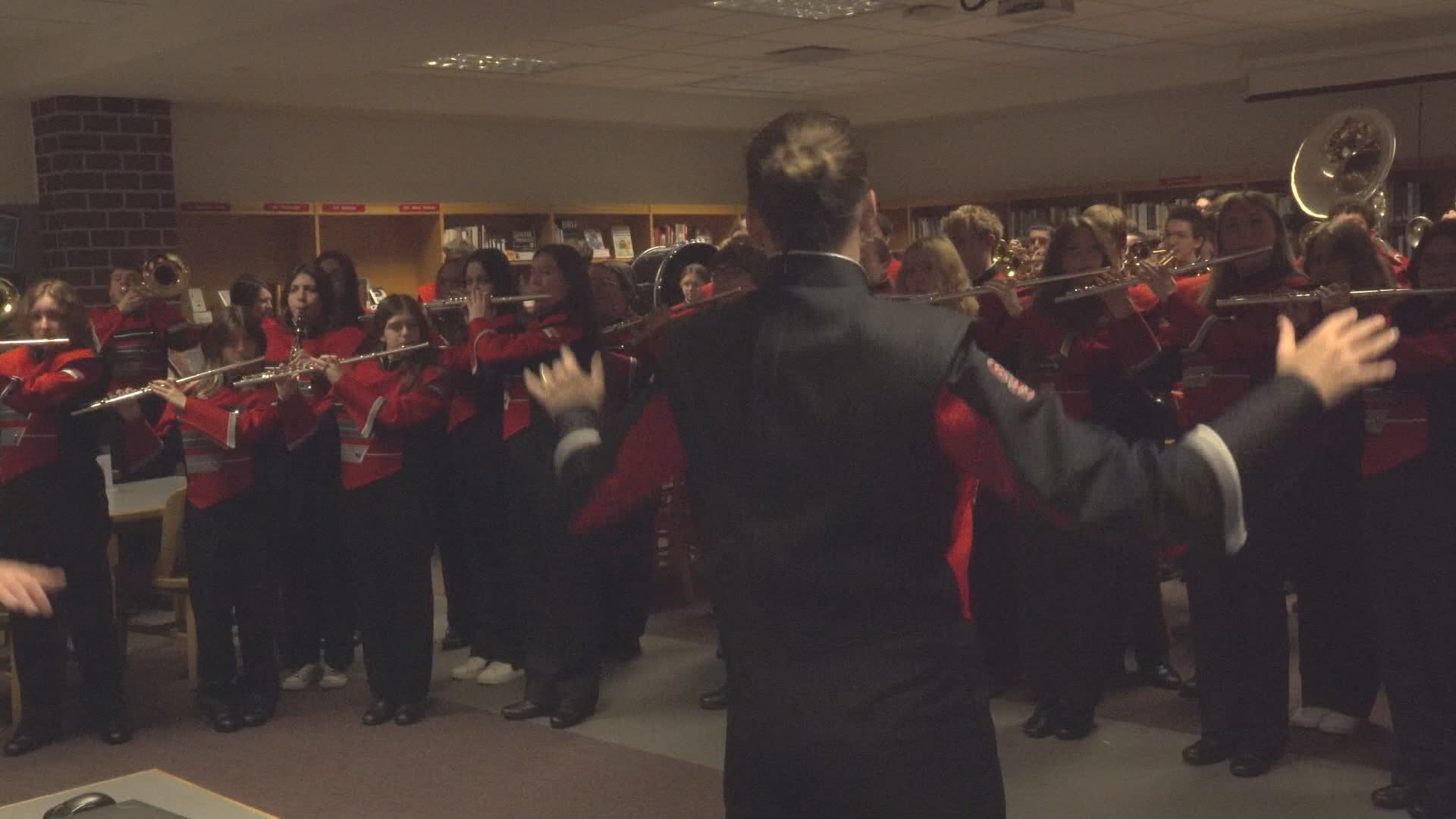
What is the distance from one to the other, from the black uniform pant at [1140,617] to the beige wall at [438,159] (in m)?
6.88

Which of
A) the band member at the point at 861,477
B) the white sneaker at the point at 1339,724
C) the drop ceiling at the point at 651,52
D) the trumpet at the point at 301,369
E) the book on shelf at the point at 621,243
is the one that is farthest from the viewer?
the book on shelf at the point at 621,243

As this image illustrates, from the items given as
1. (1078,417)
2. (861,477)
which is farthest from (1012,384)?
(1078,417)

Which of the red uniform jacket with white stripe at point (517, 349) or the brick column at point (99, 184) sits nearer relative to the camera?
the red uniform jacket with white stripe at point (517, 349)

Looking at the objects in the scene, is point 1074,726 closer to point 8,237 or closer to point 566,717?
point 566,717

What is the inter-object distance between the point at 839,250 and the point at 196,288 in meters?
8.35

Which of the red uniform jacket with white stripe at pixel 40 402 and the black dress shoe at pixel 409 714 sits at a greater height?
the red uniform jacket with white stripe at pixel 40 402

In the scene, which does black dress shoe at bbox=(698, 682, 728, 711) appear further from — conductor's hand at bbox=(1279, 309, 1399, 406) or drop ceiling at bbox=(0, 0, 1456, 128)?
conductor's hand at bbox=(1279, 309, 1399, 406)

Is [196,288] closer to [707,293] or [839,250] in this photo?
[707,293]

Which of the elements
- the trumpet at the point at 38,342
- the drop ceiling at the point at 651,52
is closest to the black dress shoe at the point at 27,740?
the trumpet at the point at 38,342

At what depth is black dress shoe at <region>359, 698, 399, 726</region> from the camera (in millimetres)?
4746

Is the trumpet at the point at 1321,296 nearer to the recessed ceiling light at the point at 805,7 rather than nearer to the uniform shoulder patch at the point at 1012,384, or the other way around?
the uniform shoulder patch at the point at 1012,384

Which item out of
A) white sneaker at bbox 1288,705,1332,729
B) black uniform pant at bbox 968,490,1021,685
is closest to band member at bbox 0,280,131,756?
black uniform pant at bbox 968,490,1021,685

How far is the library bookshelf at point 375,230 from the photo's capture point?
9516 mm

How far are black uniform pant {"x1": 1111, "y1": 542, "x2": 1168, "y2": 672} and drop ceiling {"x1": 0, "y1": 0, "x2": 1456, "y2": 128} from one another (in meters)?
3.37
